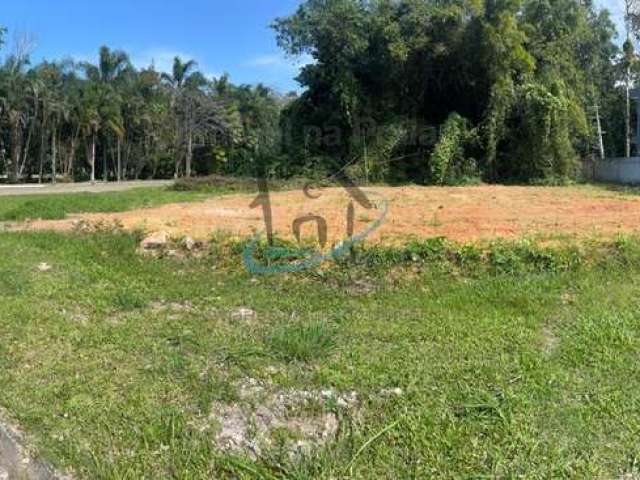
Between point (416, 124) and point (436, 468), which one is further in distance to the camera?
point (416, 124)

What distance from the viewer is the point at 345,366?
3.23 metres

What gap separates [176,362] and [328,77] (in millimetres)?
17806

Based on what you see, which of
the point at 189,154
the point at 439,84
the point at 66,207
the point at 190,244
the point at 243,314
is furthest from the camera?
the point at 189,154

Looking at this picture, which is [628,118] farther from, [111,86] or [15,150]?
[15,150]

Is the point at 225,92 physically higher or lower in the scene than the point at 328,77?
higher

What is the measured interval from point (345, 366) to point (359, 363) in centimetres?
9

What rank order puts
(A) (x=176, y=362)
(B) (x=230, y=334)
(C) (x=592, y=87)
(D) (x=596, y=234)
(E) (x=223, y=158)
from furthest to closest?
1. (E) (x=223, y=158)
2. (C) (x=592, y=87)
3. (D) (x=596, y=234)
4. (B) (x=230, y=334)
5. (A) (x=176, y=362)

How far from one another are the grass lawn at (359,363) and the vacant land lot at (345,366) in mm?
11

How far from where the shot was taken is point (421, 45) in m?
18.5

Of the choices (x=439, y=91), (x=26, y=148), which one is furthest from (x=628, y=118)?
(x=26, y=148)

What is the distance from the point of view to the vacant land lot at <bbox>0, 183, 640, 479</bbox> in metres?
2.48

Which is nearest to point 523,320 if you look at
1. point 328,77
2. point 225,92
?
point 328,77

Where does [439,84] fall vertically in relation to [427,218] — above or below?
above

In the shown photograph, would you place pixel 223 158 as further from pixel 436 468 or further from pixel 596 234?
pixel 436 468
